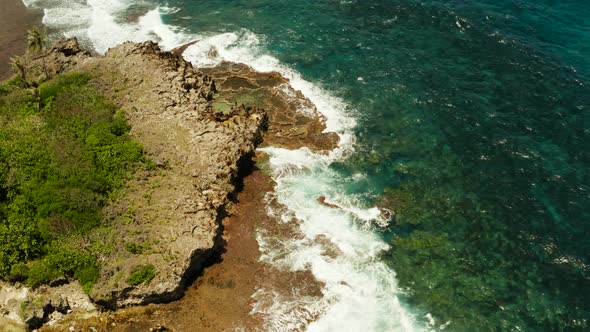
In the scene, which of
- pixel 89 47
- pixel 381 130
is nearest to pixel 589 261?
pixel 381 130

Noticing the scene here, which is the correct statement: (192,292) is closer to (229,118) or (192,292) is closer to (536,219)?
(229,118)

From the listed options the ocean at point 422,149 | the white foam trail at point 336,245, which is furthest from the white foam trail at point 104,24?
the white foam trail at point 336,245

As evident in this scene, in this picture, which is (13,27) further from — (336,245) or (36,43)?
(336,245)

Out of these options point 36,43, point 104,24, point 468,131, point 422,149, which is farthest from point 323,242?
point 104,24

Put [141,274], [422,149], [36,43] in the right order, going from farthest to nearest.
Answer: [36,43], [422,149], [141,274]

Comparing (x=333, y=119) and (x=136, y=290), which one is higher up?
(x=333, y=119)

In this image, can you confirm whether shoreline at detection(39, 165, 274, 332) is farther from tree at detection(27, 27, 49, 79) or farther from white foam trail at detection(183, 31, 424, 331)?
tree at detection(27, 27, 49, 79)

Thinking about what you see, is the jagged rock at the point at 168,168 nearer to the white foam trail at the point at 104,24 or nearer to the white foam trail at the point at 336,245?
the white foam trail at the point at 336,245
